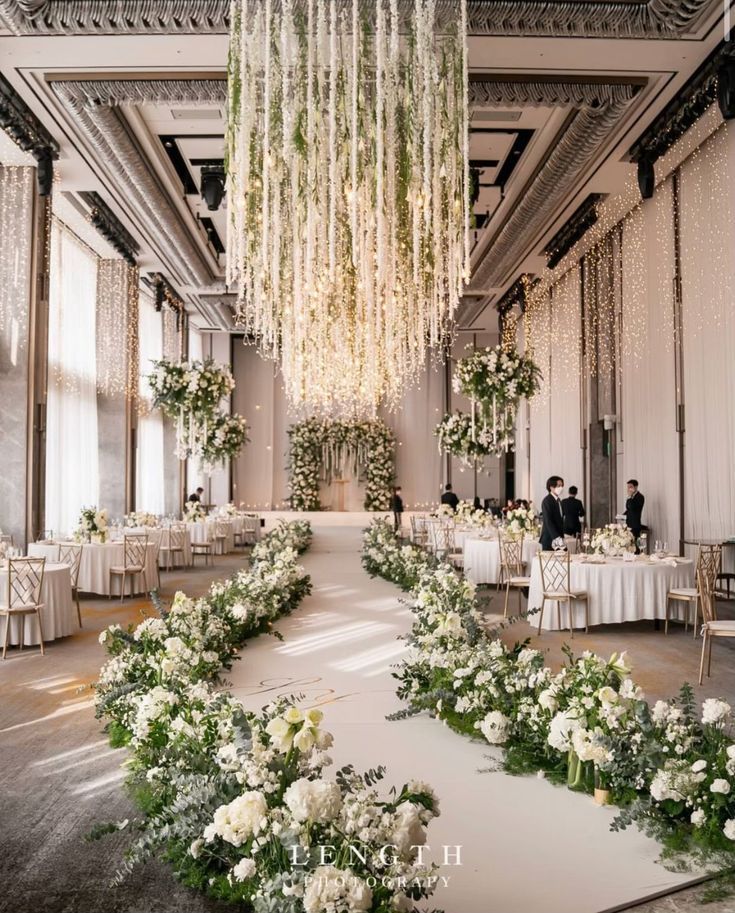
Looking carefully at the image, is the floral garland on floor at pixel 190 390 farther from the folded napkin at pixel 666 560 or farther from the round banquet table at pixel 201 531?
the folded napkin at pixel 666 560

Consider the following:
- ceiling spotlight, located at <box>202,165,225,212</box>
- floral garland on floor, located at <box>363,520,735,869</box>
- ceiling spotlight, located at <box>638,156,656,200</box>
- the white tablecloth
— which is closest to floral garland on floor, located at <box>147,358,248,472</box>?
ceiling spotlight, located at <box>202,165,225,212</box>

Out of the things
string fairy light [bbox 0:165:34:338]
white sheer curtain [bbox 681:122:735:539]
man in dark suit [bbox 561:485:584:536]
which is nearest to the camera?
white sheer curtain [bbox 681:122:735:539]

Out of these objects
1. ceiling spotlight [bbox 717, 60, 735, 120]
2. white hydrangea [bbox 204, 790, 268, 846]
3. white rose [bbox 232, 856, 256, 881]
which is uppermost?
ceiling spotlight [bbox 717, 60, 735, 120]

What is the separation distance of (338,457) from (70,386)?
997 cm

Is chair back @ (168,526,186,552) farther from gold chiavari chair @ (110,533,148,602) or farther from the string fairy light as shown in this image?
the string fairy light

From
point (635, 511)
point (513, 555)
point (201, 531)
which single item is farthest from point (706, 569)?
point (201, 531)

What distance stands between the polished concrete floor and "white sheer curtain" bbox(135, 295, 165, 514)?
34.0ft

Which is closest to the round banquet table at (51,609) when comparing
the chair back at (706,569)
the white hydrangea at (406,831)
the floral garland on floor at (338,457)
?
the chair back at (706,569)

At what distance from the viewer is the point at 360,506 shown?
73.0 ft

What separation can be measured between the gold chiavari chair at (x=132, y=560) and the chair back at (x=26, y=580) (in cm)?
258

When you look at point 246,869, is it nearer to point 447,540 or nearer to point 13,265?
point 13,265

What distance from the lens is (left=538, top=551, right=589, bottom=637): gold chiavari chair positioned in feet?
24.6

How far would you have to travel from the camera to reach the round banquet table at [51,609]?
23.3 feet

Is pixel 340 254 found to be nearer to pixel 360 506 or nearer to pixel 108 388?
pixel 108 388
